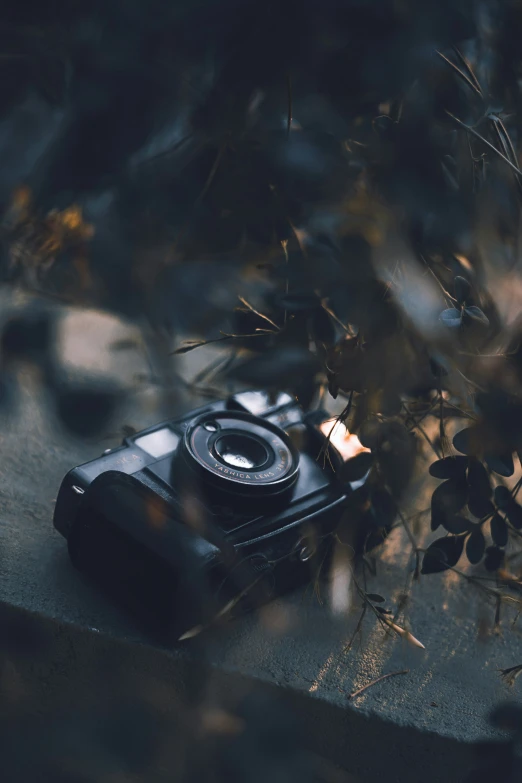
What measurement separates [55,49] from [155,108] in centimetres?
7

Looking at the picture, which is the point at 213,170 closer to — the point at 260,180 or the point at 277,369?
the point at 260,180

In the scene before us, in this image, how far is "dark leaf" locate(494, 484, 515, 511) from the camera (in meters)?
0.82

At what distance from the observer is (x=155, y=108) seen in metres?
0.49

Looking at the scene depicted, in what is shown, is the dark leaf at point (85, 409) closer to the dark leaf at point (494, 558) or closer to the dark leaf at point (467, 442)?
the dark leaf at point (467, 442)

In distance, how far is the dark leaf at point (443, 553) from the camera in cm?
86

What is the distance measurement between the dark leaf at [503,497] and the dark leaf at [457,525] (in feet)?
0.12

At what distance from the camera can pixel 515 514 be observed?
83cm

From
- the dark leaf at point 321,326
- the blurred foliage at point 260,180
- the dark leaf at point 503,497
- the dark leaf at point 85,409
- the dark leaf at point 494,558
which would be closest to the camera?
the blurred foliage at point 260,180

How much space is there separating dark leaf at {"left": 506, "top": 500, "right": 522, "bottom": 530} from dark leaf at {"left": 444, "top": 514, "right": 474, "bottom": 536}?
0.13 feet

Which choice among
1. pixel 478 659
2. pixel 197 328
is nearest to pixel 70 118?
pixel 197 328

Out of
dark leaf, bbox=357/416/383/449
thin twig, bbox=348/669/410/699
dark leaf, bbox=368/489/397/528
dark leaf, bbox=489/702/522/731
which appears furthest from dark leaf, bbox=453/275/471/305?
thin twig, bbox=348/669/410/699

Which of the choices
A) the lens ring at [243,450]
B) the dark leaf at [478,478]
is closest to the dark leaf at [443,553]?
the dark leaf at [478,478]

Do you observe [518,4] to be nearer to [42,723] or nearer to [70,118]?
[70,118]

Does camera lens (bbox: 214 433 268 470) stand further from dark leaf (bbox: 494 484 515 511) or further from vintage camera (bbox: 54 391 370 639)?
dark leaf (bbox: 494 484 515 511)
